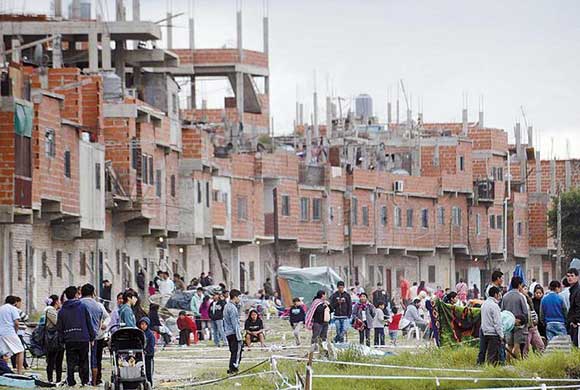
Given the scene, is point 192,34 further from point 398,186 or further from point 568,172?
point 568,172

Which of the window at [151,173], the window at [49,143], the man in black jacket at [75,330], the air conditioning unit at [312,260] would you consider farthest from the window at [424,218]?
the man in black jacket at [75,330]

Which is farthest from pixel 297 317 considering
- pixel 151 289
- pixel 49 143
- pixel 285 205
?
pixel 285 205

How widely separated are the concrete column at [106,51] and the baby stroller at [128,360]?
41413 mm

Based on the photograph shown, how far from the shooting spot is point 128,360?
92.0ft

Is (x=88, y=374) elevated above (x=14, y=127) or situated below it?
below

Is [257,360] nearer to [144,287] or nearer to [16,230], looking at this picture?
[16,230]

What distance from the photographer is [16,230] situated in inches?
2167

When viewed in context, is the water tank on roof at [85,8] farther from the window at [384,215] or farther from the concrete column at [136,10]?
the window at [384,215]

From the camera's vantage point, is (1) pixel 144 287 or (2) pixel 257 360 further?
(1) pixel 144 287

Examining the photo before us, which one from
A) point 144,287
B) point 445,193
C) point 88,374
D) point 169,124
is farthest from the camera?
point 445,193

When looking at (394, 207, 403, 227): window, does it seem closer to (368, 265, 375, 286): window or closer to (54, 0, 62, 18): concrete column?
(368, 265, 375, 286): window

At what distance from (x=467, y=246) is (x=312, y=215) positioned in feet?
59.6

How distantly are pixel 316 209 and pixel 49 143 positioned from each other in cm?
4030

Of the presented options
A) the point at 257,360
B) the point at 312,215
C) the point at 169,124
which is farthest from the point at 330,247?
the point at 257,360
